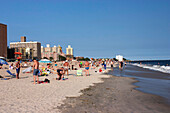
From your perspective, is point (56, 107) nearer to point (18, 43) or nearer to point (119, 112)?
point (119, 112)

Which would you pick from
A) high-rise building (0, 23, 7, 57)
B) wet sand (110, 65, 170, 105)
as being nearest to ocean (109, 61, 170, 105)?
wet sand (110, 65, 170, 105)

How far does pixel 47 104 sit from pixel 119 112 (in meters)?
2.56

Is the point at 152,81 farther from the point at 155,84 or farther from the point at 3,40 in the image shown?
the point at 3,40

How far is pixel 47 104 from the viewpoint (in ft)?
19.4

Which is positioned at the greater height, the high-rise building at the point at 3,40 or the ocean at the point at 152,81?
the high-rise building at the point at 3,40

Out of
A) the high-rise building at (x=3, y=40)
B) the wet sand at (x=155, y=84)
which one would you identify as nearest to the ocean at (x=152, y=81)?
the wet sand at (x=155, y=84)

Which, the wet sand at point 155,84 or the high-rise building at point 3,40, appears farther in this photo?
the high-rise building at point 3,40

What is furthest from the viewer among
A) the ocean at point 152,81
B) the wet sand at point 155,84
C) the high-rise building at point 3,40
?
the high-rise building at point 3,40

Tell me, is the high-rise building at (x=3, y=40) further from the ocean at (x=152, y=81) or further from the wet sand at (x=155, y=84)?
the wet sand at (x=155, y=84)

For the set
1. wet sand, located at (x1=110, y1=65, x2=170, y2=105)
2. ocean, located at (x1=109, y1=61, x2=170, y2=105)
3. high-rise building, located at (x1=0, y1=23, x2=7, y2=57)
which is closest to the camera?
wet sand, located at (x1=110, y1=65, x2=170, y2=105)

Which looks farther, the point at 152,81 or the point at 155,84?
the point at 152,81

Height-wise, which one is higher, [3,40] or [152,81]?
[3,40]

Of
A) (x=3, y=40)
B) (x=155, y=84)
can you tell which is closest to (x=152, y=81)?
(x=155, y=84)

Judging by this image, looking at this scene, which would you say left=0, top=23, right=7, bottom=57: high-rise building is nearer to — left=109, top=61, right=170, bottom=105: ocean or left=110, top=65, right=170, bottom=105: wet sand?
left=109, top=61, right=170, bottom=105: ocean
